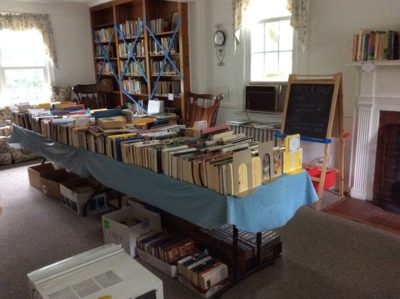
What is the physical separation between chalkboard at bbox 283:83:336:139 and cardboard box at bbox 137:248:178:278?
1951 millimetres

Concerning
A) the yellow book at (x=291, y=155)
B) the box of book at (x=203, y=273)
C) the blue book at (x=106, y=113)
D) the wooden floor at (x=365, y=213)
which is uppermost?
the blue book at (x=106, y=113)

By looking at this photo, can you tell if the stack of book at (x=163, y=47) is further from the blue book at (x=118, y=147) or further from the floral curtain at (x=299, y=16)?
the blue book at (x=118, y=147)

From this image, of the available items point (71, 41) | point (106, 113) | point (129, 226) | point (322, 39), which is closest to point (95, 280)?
point (129, 226)

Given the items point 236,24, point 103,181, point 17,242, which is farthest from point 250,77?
point 17,242

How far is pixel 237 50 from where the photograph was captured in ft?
15.3

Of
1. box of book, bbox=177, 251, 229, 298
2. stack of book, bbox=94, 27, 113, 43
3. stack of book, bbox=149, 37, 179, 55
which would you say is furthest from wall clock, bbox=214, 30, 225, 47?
box of book, bbox=177, 251, 229, 298

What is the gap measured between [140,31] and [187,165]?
4153 millimetres

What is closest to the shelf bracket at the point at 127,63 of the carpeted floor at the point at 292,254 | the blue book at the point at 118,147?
the carpeted floor at the point at 292,254

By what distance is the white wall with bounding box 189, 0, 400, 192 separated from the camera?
11.2 feet

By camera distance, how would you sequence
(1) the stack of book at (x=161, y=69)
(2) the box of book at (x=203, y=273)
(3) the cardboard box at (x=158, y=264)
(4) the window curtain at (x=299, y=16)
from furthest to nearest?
(1) the stack of book at (x=161, y=69)
(4) the window curtain at (x=299, y=16)
(3) the cardboard box at (x=158, y=264)
(2) the box of book at (x=203, y=273)

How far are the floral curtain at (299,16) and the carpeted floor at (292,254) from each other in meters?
1.93

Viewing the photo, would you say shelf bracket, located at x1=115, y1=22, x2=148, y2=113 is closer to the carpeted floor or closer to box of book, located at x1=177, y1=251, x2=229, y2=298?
the carpeted floor

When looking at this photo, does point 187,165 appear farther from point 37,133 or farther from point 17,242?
point 37,133

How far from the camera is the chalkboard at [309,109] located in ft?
11.2
